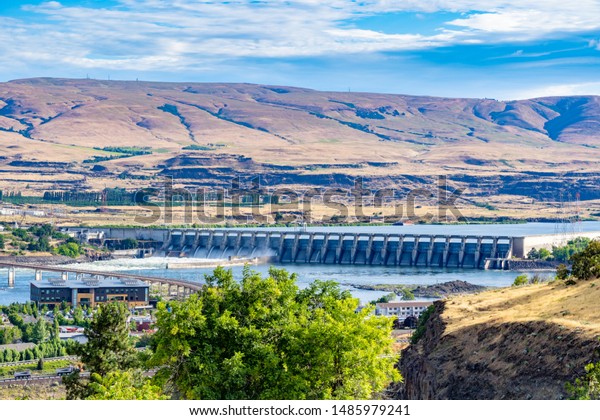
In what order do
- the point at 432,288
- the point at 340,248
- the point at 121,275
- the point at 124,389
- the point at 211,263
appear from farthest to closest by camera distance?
the point at 340,248
the point at 211,263
the point at 121,275
the point at 432,288
the point at 124,389

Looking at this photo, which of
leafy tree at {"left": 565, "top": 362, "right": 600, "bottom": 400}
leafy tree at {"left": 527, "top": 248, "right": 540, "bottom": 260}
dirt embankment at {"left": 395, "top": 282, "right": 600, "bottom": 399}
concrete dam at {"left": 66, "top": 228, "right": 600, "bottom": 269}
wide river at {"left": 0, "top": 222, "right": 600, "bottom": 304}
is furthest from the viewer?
concrete dam at {"left": 66, "top": 228, "right": 600, "bottom": 269}

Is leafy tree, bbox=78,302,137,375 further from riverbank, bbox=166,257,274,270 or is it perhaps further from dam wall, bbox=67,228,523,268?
dam wall, bbox=67,228,523,268

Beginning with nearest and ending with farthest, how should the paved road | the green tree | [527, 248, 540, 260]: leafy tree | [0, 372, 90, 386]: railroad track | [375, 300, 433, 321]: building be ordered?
[0, 372, 90, 386]: railroad track < the green tree < [375, 300, 433, 321]: building < the paved road < [527, 248, 540, 260]: leafy tree

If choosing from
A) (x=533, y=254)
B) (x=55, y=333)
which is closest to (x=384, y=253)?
(x=533, y=254)

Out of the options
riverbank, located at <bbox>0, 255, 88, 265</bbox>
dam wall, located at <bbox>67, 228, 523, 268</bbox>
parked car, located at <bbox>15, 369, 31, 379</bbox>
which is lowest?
riverbank, located at <bbox>0, 255, 88, 265</bbox>

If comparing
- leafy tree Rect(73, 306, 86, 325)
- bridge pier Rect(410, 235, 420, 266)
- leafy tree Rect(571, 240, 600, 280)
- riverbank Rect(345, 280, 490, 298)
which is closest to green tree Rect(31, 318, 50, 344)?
leafy tree Rect(73, 306, 86, 325)

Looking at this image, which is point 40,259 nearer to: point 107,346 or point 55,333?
point 55,333
